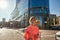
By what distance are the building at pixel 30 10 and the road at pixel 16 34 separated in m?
0.15

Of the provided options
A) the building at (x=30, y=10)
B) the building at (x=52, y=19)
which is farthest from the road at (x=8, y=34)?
the building at (x=52, y=19)

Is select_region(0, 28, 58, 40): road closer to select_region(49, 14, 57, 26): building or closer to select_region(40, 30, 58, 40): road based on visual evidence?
select_region(40, 30, 58, 40): road

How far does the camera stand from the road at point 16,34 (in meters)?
3.28

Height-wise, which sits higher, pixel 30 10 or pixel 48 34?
pixel 30 10

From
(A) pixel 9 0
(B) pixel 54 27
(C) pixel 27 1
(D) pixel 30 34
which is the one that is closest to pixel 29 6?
(C) pixel 27 1

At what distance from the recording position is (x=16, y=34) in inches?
135

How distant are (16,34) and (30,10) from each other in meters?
0.55

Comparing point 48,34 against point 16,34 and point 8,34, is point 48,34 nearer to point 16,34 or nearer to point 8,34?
point 16,34

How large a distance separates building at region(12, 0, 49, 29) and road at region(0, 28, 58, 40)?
0.15m

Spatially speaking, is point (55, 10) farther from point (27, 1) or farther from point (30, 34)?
point (30, 34)

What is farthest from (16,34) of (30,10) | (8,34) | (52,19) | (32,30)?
(32,30)

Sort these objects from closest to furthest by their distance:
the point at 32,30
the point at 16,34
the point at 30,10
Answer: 1. the point at 32,30
2. the point at 30,10
3. the point at 16,34

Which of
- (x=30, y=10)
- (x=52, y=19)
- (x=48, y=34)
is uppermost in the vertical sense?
(x=30, y=10)

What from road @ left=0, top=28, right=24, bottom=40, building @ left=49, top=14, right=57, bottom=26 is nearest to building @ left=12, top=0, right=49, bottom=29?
building @ left=49, top=14, right=57, bottom=26
